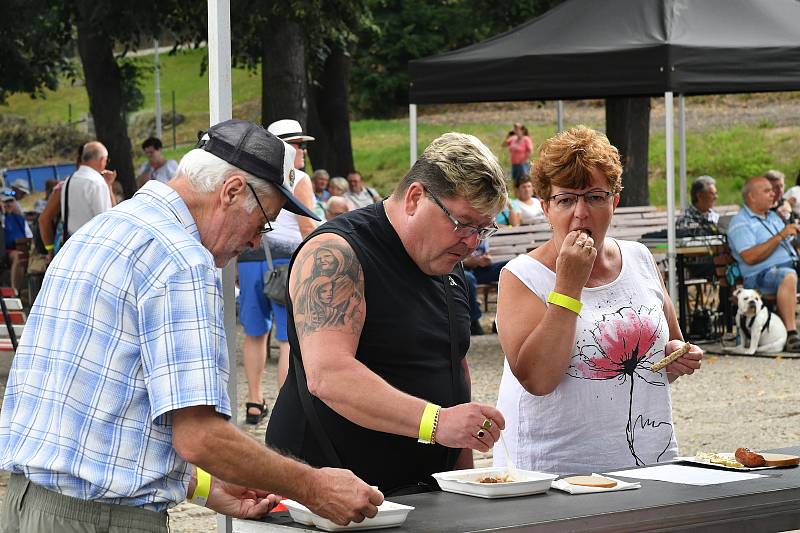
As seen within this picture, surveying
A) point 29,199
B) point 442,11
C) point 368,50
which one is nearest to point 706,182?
point 368,50

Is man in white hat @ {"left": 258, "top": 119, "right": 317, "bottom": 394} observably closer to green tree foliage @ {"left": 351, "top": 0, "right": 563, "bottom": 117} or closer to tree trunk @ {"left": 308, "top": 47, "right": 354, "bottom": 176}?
tree trunk @ {"left": 308, "top": 47, "right": 354, "bottom": 176}

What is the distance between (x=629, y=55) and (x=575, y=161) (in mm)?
7790

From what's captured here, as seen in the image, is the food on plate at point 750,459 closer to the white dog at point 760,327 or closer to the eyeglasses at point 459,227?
the eyeglasses at point 459,227

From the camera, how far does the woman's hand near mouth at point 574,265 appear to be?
386 cm

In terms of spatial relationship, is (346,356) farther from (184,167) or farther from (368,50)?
(368,50)

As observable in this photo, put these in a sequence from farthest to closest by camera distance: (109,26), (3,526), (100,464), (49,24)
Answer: (49,24) → (109,26) → (3,526) → (100,464)

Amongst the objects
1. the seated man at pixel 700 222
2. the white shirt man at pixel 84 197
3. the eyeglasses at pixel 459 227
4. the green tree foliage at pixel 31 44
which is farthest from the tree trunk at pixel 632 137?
the eyeglasses at pixel 459 227

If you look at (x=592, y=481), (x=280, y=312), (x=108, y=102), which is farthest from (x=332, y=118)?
(x=592, y=481)

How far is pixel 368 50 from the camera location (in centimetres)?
3541

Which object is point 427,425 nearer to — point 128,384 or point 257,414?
point 128,384

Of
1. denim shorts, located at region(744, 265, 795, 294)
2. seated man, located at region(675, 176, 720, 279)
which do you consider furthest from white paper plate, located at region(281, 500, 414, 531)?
seated man, located at region(675, 176, 720, 279)

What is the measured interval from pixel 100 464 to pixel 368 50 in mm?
33279

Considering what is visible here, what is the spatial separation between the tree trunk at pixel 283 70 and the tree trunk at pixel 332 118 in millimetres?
5649

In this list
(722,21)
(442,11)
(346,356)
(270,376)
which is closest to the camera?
(346,356)
